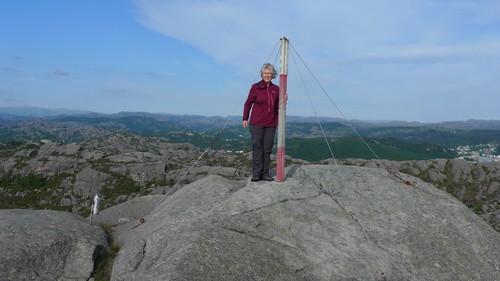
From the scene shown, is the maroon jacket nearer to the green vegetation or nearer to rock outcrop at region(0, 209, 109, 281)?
rock outcrop at region(0, 209, 109, 281)

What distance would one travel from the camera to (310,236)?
10.3 metres

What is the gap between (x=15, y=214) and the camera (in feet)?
41.1

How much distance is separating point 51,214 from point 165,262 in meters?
7.37

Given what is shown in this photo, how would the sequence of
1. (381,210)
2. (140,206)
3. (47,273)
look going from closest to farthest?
1. (47,273)
2. (381,210)
3. (140,206)

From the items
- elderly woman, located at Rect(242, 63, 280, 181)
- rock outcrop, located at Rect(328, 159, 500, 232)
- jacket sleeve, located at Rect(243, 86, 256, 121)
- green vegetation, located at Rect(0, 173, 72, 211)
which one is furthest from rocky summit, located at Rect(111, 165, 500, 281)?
green vegetation, located at Rect(0, 173, 72, 211)

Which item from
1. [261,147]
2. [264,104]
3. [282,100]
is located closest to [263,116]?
[264,104]

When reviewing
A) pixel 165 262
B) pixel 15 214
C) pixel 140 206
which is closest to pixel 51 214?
pixel 15 214

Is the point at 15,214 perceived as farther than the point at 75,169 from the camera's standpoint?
No

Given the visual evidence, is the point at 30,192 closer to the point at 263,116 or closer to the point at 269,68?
the point at 263,116

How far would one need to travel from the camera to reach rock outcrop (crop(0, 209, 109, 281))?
9.32 m

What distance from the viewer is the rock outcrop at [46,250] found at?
9.32 metres

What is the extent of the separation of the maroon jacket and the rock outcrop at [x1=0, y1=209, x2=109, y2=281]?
752 cm

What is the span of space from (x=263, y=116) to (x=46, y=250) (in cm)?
895

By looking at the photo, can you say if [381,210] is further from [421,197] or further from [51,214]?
[51,214]
